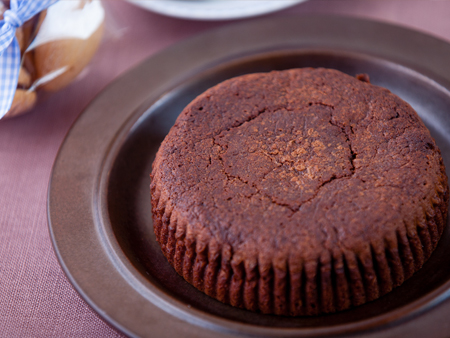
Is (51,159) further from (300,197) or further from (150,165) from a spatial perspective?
(300,197)

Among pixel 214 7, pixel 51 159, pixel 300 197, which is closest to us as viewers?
pixel 300 197

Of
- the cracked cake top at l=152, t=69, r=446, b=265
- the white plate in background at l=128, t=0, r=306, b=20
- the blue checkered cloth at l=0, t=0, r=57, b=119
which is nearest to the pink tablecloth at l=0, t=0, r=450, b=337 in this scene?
the white plate in background at l=128, t=0, r=306, b=20

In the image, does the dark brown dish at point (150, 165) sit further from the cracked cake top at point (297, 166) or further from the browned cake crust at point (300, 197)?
the cracked cake top at point (297, 166)

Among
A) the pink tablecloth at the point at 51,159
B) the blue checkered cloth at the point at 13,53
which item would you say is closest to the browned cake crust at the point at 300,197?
the pink tablecloth at the point at 51,159

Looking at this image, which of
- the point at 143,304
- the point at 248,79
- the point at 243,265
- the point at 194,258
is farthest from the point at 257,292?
the point at 248,79

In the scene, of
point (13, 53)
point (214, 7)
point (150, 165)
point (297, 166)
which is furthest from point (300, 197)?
point (214, 7)

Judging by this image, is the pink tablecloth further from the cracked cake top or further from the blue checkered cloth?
the cracked cake top

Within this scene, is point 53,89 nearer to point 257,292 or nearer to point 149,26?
point 149,26
